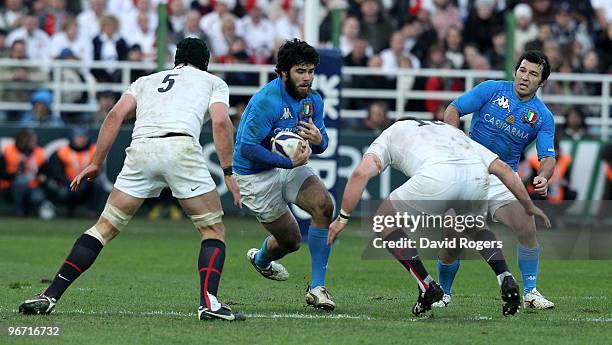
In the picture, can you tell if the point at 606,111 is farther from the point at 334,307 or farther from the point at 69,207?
the point at 334,307

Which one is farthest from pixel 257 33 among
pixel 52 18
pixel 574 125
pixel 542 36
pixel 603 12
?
pixel 603 12

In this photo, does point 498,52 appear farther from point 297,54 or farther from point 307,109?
point 297,54

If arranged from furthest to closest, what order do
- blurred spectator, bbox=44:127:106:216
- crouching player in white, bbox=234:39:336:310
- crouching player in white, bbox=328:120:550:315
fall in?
blurred spectator, bbox=44:127:106:216 < crouching player in white, bbox=234:39:336:310 < crouching player in white, bbox=328:120:550:315

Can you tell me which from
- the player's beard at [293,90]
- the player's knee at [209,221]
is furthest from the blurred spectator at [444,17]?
the player's knee at [209,221]

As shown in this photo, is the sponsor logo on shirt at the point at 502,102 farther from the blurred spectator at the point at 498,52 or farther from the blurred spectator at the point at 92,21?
the blurred spectator at the point at 92,21

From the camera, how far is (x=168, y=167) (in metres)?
9.48

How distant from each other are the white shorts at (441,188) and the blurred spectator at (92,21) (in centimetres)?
1214

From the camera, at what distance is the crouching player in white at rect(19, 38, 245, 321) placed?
9461mm

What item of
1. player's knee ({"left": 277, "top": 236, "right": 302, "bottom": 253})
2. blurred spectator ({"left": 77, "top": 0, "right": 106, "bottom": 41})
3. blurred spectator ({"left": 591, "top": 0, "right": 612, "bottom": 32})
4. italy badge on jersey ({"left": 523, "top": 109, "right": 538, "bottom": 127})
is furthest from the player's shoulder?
blurred spectator ({"left": 591, "top": 0, "right": 612, "bottom": 32})

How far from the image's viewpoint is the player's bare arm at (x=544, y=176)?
10461 millimetres

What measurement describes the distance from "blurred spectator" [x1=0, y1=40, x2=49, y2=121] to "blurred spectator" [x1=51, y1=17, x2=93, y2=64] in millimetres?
417

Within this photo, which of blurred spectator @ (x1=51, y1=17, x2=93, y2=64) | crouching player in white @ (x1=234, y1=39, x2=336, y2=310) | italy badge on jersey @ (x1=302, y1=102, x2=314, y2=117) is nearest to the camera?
crouching player in white @ (x1=234, y1=39, x2=336, y2=310)

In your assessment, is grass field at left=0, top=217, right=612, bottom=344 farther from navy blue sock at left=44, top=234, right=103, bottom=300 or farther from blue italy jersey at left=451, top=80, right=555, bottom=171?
blue italy jersey at left=451, top=80, right=555, bottom=171

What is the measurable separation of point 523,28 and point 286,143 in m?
11.4
